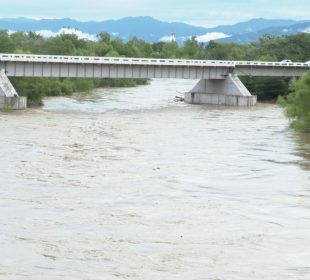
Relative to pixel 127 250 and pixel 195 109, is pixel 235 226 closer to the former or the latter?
pixel 127 250

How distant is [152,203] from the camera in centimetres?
3161

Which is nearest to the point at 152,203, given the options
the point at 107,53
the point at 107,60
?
the point at 107,60

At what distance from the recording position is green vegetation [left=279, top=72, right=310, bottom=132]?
60781mm

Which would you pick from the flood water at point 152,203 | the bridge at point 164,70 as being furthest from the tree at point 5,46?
the flood water at point 152,203

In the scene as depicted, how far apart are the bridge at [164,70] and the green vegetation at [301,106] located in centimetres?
2712

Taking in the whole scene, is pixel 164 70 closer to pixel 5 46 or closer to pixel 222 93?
pixel 222 93

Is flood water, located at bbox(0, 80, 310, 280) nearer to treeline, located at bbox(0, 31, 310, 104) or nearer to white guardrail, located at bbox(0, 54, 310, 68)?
white guardrail, located at bbox(0, 54, 310, 68)

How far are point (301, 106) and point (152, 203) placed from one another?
1267 inches

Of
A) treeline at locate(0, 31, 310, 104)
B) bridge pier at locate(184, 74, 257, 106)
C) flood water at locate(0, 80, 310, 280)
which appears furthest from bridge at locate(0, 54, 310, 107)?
flood water at locate(0, 80, 310, 280)

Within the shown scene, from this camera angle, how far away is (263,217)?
29.5m

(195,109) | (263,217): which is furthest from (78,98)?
(263,217)

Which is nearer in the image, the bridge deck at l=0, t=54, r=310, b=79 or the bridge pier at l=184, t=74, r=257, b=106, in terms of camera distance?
the bridge deck at l=0, t=54, r=310, b=79

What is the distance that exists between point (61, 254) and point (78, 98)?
3089 inches

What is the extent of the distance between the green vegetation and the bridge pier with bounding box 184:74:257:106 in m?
32.4
